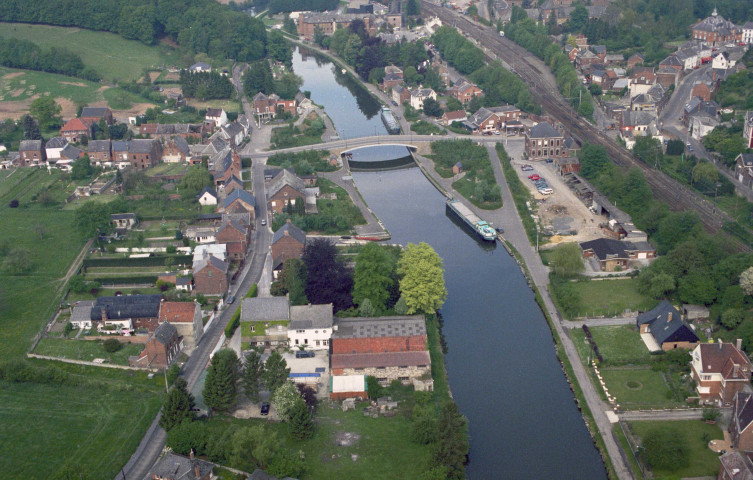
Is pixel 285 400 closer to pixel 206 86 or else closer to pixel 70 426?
pixel 70 426

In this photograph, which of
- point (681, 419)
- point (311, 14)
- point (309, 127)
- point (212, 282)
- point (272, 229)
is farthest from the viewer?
point (311, 14)

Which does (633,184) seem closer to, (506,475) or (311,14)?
(506,475)

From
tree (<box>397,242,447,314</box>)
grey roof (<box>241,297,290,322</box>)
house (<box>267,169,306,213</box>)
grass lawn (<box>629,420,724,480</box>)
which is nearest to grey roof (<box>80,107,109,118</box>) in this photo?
house (<box>267,169,306,213</box>)

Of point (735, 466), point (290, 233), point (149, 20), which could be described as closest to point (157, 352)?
point (290, 233)

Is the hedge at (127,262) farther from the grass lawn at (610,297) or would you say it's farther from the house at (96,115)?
the house at (96,115)

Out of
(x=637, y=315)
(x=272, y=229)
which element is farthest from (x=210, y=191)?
(x=637, y=315)

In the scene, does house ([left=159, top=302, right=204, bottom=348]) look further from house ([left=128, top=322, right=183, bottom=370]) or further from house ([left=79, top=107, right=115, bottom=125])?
house ([left=79, top=107, right=115, bottom=125])

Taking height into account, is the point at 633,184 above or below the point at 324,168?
above
